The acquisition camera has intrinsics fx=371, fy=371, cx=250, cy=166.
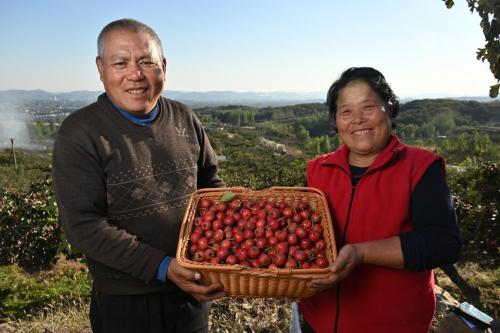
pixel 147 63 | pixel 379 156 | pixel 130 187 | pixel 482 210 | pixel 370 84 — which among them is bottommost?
pixel 482 210

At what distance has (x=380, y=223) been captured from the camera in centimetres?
195

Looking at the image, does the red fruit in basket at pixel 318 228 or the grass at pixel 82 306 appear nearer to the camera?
the red fruit in basket at pixel 318 228

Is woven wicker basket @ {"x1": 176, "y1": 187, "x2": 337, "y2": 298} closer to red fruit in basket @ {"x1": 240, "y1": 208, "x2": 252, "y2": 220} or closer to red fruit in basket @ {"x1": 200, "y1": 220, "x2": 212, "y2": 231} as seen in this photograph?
red fruit in basket @ {"x1": 200, "y1": 220, "x2": 212, "y2": 231}

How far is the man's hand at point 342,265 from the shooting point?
176 centimetres

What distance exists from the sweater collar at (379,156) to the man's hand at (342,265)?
47 cm

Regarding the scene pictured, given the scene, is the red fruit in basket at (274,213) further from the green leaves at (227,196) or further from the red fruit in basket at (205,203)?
the red fruit in basket at (205,203)

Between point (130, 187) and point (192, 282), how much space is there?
63 cm

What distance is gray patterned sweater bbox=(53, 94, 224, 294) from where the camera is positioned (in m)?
1.94

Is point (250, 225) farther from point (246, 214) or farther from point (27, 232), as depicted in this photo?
point (27, 232)

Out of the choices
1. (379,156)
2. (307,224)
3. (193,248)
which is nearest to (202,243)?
(193,248)

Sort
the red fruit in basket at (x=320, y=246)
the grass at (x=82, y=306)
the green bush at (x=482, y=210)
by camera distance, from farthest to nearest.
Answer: the green bush at (x=482, y=210) → the grass at (x=82, y=306) → the red fruit in basket at (x=320, y=246)

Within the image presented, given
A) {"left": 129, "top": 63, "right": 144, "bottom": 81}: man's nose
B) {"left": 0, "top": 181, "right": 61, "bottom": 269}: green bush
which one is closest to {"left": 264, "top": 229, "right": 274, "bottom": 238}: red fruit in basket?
{"left": 129, "top": 63, "right": 144, "bottom": 81}: man's nose

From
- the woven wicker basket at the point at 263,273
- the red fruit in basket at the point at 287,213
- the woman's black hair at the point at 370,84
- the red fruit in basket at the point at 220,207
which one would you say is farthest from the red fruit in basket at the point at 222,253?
the woman's black hair at the point at 370,84

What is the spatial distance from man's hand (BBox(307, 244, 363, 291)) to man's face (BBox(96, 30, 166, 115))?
1.35 metres
